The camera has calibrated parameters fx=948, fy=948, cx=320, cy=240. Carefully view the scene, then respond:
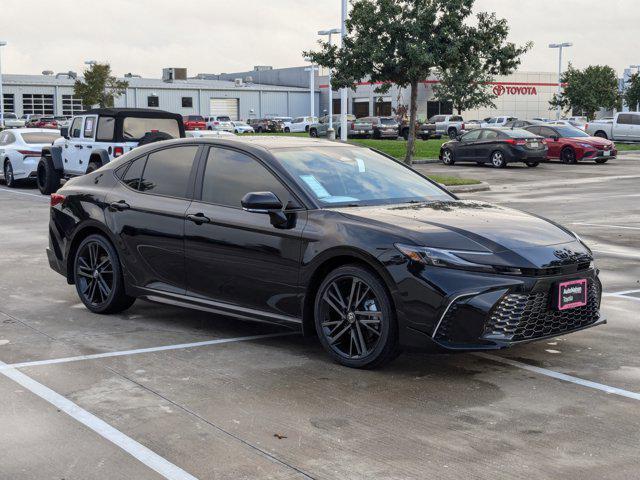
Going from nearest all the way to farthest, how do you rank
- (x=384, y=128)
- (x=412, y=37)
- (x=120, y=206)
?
(x=120, y=206)
(x=412, y=37)
(x=384, y=128)

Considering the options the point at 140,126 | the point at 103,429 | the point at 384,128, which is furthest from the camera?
the point at 384,128

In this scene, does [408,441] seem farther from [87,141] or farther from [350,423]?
[87,141]

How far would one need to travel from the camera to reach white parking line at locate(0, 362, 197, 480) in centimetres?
452

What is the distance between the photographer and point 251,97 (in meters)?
98.5

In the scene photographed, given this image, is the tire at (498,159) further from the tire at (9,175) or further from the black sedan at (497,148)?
the tire at (9,175)

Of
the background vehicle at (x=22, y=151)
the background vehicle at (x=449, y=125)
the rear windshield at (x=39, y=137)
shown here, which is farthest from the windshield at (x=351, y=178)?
the background vehicle at (x=449, y=125)

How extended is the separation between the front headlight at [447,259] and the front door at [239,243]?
0.95 metres

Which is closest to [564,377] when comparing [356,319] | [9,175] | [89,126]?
[356,319]

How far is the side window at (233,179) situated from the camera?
6.93 meters

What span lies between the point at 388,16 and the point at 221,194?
25117mm

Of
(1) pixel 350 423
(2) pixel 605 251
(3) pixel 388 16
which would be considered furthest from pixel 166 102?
(1) pixel 350 423

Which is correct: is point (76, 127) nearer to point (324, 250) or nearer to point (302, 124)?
point (324, 250)

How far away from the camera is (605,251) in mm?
12516

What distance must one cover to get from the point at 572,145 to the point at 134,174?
2962 cm
